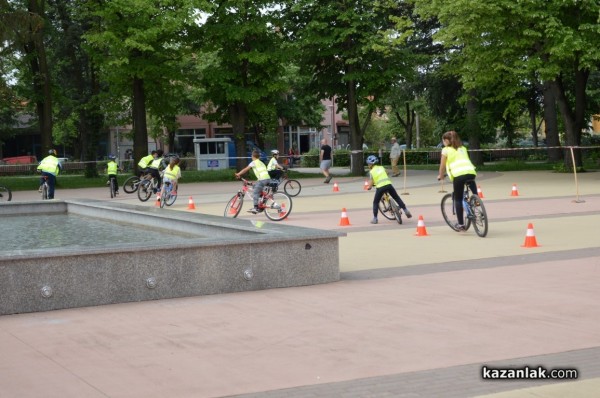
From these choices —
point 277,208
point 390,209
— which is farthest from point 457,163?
point 277,208

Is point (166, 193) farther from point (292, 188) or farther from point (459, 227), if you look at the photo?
point (459, 227)

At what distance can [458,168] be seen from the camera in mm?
16984

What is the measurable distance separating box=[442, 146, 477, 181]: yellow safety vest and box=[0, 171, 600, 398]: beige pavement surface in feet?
8.85

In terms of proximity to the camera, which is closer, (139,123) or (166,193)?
(166,193)

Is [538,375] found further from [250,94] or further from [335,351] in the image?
[250,94]

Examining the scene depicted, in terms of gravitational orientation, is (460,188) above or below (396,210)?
above

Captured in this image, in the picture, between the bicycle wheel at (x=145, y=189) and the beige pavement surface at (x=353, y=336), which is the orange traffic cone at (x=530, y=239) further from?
the bicycle wheel at (x=145, y=189)

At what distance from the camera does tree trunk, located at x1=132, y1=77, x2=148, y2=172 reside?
4366cm

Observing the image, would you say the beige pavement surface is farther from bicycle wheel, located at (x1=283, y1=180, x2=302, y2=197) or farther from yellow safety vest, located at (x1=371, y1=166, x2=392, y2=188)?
bicycle wheel, located at (x1=283, y1=180, x2=302, y2=197)

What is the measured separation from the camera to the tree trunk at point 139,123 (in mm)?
43656

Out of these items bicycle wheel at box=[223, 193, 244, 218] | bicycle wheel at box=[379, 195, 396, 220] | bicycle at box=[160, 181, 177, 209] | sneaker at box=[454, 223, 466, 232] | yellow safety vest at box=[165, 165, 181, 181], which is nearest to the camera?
sneaker at box=[454, 223, 466, 232]

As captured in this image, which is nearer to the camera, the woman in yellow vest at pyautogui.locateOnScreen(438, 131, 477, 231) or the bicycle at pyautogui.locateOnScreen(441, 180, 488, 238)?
the bicycle at pyautogui.locateOnScreen(441, 180, 488, 238)

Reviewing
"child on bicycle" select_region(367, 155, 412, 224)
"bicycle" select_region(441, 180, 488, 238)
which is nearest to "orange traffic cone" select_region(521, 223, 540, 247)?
"bicycle" select_region(441, 180, 488, 238)

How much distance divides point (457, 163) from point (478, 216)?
1.03 meters
